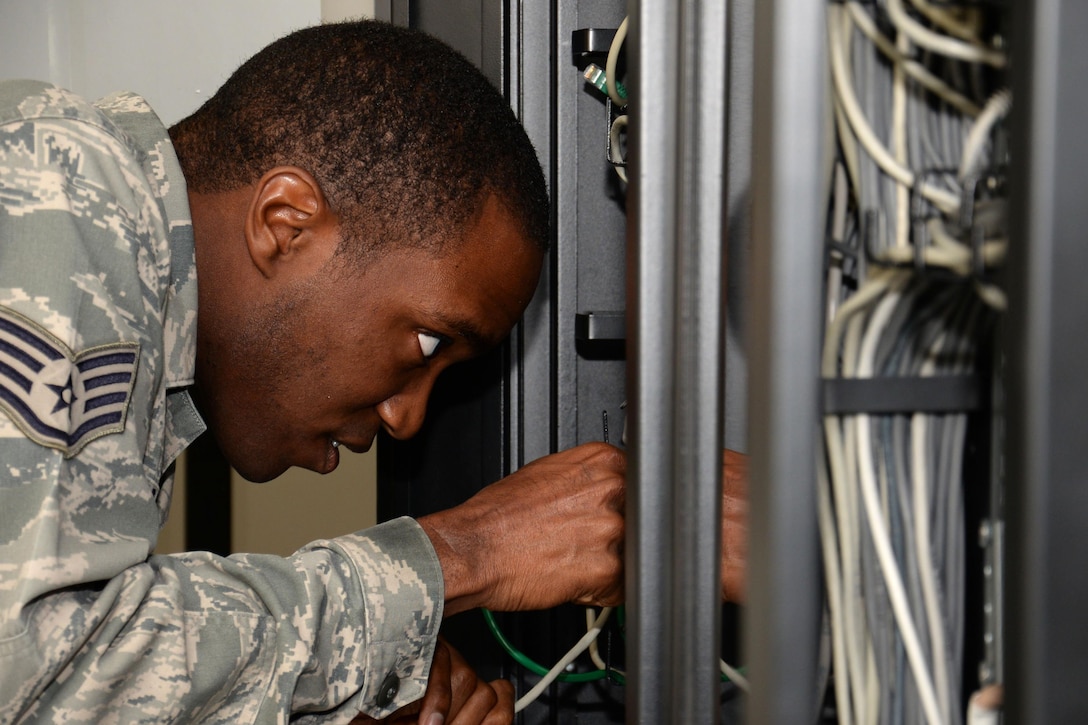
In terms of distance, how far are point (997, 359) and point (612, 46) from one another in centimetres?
64

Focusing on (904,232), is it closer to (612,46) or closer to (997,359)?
(997,359)

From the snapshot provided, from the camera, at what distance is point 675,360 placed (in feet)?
1.63

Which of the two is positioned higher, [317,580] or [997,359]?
[997,359]

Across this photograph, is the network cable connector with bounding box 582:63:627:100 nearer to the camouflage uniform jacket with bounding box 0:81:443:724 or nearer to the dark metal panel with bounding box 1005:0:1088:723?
the camouflage uniform jacket with bounding box 0:81:443:724

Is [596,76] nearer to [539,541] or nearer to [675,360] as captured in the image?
[539,541]

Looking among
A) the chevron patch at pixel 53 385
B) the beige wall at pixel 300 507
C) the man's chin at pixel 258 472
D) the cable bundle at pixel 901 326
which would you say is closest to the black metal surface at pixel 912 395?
the cable bundle at pixel 901 326

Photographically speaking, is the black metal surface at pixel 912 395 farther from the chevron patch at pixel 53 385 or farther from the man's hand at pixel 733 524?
the chevron patch at pixel 53 385

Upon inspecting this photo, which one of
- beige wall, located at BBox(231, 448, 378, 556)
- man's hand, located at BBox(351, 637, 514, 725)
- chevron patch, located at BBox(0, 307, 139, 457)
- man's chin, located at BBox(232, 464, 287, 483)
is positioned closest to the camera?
chevron patch, located at BBox(0, 307, 139, 457)

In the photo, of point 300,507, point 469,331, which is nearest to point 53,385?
point 469,331

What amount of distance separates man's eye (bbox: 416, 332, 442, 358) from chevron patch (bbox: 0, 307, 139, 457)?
1.03 ft

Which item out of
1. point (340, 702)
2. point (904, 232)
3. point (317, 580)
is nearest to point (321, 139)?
point (317, 580)

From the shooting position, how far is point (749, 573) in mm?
384

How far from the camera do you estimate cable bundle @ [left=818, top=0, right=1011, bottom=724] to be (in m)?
0.39

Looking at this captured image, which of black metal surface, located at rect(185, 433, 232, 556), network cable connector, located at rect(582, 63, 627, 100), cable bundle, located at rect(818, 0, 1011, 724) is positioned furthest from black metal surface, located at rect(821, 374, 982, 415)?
black metal surface, located at rect(185, 433, 232, 556)
